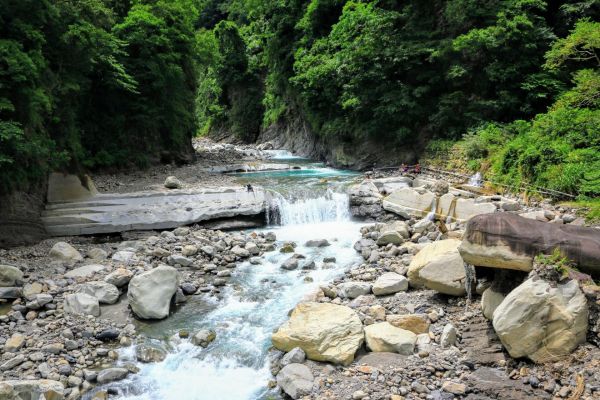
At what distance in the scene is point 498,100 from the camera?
1761cm

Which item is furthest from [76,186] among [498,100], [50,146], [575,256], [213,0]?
[213,0]

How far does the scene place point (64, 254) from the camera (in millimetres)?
11133

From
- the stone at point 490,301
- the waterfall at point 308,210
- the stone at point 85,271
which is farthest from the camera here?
the waterfall at point 308,210

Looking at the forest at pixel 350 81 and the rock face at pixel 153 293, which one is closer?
the rock face at pixel 153 293

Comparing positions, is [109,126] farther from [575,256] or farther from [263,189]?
[575,256]

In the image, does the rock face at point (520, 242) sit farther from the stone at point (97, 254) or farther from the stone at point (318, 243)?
the stone at point (97, 254)

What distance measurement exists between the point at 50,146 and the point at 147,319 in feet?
24.6

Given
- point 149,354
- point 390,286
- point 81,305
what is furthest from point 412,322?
point 81,305

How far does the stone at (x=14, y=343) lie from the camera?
7113 millimetres

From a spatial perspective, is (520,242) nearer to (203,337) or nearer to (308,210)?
(203,337)

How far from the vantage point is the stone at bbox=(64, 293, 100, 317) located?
8375 millimetres

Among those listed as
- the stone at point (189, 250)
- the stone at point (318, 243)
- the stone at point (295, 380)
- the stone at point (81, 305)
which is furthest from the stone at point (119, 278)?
the stone at point (318, 243)

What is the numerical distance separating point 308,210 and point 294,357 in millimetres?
9197

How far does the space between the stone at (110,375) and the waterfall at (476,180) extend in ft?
41.2
